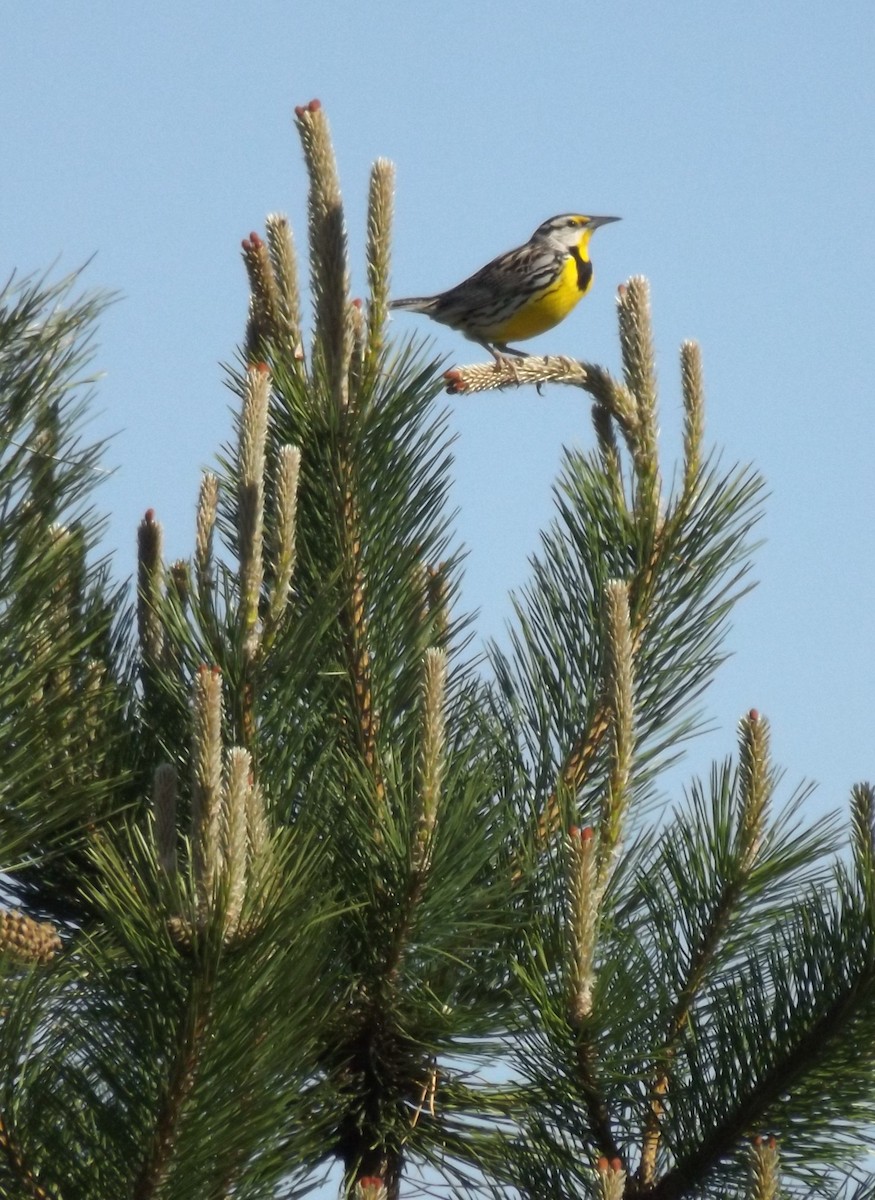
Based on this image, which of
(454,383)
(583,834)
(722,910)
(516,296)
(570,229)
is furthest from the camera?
(570,229)

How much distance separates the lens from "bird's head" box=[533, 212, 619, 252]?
7.75 metres

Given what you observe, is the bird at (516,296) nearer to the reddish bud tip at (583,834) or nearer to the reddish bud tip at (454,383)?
the reddish bud tip at (454,383)

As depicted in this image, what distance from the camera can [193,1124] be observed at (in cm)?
186

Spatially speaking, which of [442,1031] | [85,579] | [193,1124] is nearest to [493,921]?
[442,1031]

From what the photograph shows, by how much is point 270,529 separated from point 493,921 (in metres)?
0.72

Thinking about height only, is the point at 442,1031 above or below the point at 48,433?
below

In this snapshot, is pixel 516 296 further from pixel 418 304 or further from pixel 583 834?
pixel 583 834

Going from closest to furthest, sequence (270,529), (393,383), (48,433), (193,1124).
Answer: (193,1124) → (48,433) → (270,529) → (393,383)

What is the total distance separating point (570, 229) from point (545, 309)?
0.98 meters

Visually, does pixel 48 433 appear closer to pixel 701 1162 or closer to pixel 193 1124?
pixel 193 1124

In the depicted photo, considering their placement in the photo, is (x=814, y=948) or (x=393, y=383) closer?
(x=814, y=948)

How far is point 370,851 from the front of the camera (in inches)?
90.9

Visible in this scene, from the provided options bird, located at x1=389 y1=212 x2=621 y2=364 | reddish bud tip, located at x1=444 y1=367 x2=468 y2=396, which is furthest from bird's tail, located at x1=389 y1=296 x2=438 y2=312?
reddish bud tip, located at x1=444 y1=367 x2=468 y2=396

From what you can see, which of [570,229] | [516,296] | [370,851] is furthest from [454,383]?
[570,229]
